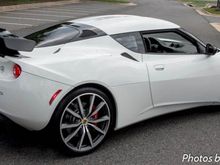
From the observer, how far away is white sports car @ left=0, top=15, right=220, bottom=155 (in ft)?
11.2

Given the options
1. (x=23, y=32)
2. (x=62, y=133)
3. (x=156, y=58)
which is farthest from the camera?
(x=23, y=32)

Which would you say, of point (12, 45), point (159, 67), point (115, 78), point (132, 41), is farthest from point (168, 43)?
point (12, 45)

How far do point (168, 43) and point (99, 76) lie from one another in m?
1.41

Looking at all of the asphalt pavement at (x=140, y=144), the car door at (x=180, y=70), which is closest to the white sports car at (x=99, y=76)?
the car door at (x=180, y=70)

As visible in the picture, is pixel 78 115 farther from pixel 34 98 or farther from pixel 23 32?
pixel 23 32

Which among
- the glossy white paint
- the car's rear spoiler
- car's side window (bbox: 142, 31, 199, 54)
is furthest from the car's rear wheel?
car's side window (bbox: 142, 31, 199, 54)

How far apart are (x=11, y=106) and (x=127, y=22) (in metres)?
1.79

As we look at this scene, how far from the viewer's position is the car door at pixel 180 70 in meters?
4.21

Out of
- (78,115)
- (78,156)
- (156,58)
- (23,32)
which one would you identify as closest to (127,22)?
(156,58)

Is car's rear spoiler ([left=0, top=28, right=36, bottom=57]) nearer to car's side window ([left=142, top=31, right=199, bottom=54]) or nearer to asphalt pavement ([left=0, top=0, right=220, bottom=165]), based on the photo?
asphalt pavement ([left=0, top=0, right=220, bottom=165])

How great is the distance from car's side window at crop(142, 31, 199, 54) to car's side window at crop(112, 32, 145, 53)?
11 centimetres

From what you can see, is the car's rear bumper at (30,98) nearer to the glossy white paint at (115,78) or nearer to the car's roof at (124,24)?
the glossy white paint at (115,78)

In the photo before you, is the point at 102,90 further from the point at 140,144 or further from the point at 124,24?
the point at 124,24

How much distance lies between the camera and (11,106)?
11.2ft
